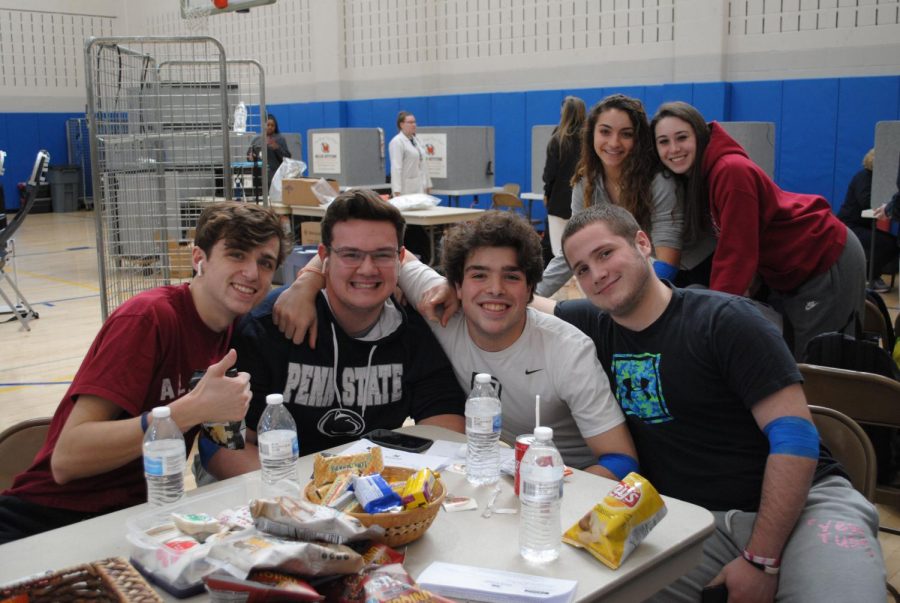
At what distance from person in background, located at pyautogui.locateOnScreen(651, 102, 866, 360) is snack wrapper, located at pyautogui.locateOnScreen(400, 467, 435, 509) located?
1.99m

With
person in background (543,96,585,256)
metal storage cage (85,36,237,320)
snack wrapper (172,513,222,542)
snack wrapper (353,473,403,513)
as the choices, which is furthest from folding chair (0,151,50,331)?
snack wrapper (353,473,403,513)

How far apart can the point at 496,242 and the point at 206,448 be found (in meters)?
0.97

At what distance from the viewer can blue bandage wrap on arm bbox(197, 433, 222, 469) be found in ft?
7.12

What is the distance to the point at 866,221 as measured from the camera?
811 cm

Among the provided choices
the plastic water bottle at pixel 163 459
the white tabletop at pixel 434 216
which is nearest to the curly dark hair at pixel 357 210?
the plastic water bottle at pixel 163 459

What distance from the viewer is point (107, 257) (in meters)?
4.97

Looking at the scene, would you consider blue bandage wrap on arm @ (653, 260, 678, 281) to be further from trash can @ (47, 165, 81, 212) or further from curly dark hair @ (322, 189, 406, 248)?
trash can @ (47, 165, 81, 212)

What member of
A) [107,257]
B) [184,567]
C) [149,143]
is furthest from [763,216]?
[107,257]

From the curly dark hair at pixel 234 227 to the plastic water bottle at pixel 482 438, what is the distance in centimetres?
76

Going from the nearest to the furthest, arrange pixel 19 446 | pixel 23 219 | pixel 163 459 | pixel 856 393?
pixel 163 459, pixel 19 446, pixel 856 393, pixel 23 219

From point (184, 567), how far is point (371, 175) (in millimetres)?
10497

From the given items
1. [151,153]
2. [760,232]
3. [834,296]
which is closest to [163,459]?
[760,232]

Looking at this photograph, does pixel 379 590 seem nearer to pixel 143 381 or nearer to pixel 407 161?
pixel 143 381

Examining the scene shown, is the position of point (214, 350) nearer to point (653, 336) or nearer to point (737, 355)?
point (653, 336)
